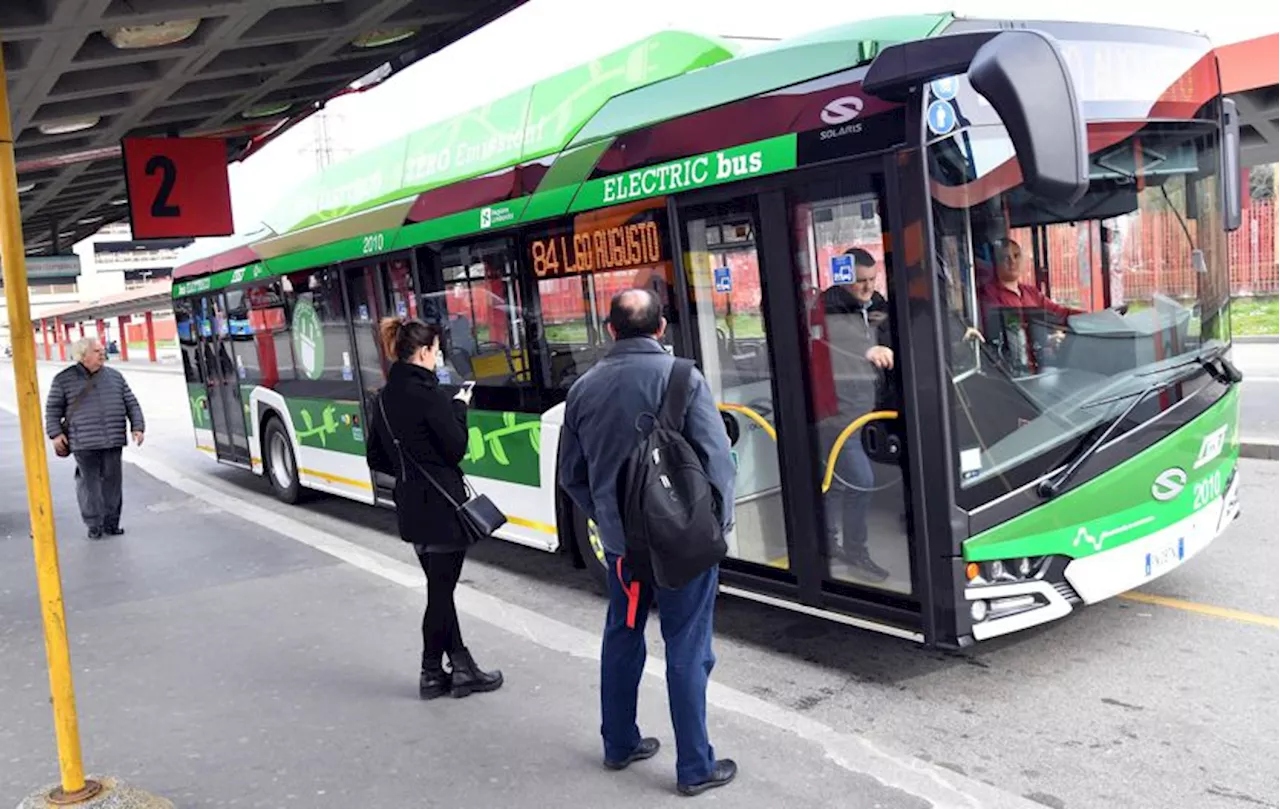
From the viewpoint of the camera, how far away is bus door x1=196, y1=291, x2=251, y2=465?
1188cm

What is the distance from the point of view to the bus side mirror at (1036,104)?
11.7ft

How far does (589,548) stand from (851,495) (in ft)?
7.18

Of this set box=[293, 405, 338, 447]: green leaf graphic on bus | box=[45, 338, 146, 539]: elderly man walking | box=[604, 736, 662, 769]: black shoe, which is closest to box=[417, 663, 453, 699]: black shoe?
box=[604, 736, 662, 769]: black shoe

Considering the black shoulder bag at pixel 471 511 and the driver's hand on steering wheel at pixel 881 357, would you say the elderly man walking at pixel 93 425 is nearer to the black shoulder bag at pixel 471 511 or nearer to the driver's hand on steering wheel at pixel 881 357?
the black shoulder bag at pixel 471 511

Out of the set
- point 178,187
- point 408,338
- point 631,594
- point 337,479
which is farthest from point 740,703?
point 178,187

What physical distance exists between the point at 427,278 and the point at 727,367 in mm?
3228

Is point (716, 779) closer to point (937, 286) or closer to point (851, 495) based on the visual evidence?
point (851, 495)

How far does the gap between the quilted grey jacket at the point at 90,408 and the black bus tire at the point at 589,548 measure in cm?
502

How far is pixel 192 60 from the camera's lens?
21.2 feet

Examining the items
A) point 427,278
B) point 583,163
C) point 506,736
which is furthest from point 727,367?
point 427,278

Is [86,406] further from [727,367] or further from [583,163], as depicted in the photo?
[727,367]

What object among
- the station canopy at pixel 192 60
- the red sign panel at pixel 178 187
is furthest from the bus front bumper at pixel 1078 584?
the red sign panel at pixel 178 187

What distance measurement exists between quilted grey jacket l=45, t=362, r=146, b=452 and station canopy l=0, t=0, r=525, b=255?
6.20 ft

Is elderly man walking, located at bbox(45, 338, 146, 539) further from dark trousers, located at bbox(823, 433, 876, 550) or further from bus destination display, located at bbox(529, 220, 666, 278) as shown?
dark trousers, located at bbox(823, 433, 876, 550)
